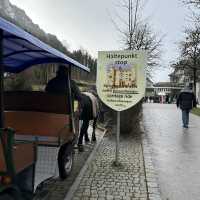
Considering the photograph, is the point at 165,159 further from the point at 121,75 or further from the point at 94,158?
the point at 121,75

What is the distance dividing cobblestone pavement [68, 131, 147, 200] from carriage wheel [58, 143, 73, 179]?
32 cm

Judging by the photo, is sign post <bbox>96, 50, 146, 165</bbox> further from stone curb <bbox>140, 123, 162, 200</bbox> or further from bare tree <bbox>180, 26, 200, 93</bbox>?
bare tree <bbox>180, 26, 200, 93</bbox>

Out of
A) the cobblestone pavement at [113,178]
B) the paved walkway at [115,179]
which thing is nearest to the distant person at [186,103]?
the cobblestone pavement at [113,178]

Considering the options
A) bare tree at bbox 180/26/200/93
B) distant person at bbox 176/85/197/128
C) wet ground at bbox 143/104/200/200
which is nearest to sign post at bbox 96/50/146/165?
wet ground at bbox 143/104/200/200

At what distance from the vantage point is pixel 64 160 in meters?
5.87

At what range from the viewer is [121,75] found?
7281 millimetres

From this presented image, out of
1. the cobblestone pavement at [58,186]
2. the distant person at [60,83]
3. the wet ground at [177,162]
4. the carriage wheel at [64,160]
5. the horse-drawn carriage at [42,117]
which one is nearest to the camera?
the cobblestone pavement at [58,186]

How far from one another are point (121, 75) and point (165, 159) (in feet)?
7.49

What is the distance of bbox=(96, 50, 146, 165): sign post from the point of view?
721 centimetres

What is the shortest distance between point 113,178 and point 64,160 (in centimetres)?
96

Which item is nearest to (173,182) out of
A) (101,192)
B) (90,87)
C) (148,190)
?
(148,190)

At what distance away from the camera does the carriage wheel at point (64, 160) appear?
19.0 ft

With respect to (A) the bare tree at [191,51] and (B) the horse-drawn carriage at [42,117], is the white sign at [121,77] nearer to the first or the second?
(B) the horse-drawn carriage at [42,117]

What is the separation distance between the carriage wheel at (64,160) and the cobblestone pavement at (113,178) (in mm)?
320
